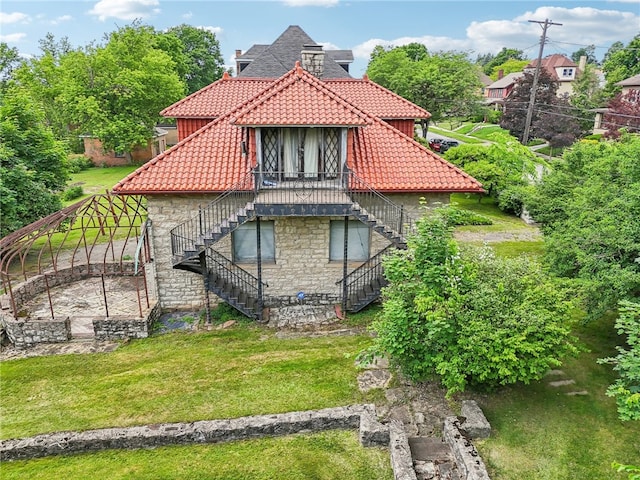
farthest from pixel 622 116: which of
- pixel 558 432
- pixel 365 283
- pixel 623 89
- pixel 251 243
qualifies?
pixel 558 432

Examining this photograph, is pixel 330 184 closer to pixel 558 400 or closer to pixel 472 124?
pixel 558 400

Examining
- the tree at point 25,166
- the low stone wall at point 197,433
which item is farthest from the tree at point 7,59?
the low stone wall at point 197,433

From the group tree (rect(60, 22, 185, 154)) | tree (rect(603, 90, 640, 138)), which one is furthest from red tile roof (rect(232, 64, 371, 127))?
tree (rect(603, 90, 640, 138))

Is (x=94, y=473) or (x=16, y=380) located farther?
(x=16, y=380)

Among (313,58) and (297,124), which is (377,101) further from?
(297,124)

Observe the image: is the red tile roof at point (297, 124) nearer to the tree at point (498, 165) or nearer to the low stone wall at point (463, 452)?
the low stone wall at point (463, 452)

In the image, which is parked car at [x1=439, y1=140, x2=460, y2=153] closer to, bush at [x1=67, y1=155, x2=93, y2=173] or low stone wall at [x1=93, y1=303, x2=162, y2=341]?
bush at [x1=67, y1=155, x2=93, y2=173]

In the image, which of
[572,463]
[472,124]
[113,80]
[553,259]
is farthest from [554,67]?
[572,463]
